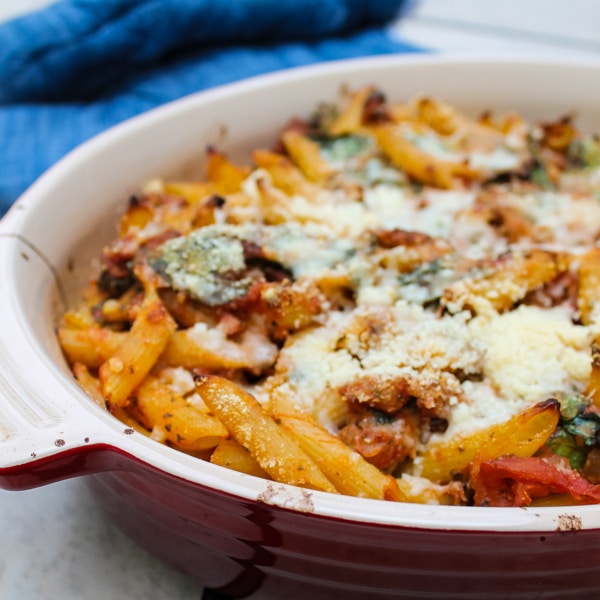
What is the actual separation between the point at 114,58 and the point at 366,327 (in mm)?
1606

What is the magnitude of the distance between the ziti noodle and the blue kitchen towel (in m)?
0.67

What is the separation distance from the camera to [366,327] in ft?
4.65

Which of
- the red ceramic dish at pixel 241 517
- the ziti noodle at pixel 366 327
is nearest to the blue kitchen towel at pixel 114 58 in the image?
the ziti noodle at pixel 366 327

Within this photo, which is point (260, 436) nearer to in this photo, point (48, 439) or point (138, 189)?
point (48, 439)

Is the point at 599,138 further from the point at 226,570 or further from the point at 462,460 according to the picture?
the point at 226,570

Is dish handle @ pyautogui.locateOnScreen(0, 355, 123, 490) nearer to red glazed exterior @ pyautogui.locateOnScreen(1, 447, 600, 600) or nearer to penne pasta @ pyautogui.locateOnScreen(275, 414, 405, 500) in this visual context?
red glazed exterior @ pyautogui.locateOnScreen(1, 447, 600, 600)

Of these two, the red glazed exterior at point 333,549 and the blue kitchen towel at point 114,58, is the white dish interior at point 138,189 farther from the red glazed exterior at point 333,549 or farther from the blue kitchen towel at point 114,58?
the blue kitchen towel at point 114,58

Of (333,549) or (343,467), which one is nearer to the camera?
(333,549)

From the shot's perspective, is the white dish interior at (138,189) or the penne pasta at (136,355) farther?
the penne pasta at (136,355)

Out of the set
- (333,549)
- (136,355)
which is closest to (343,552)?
(333,549)

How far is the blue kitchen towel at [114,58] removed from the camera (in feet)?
7.88

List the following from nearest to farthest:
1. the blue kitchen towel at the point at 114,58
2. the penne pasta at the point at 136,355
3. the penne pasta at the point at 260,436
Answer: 1. the penne pasta at the point at 260,436
2. the penne pasta at the point at 136,355
3. the blue kitchen towel at the point at 114,58

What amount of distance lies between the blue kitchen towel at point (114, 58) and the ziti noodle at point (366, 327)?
26.4 inches

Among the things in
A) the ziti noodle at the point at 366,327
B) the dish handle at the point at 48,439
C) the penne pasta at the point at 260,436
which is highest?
the dish handle at the point at 48,439
